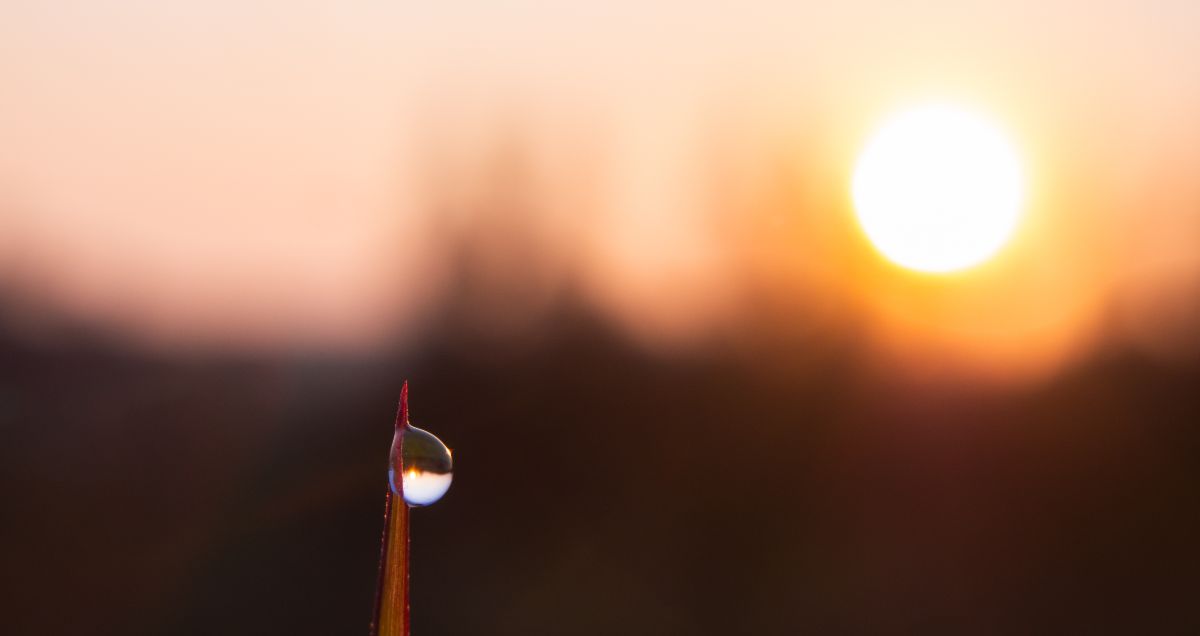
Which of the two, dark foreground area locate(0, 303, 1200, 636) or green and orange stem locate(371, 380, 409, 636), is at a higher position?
green and orange stem locate(371, 380, 409, 636)

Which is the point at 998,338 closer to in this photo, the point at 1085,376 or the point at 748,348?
the point at 1085,376

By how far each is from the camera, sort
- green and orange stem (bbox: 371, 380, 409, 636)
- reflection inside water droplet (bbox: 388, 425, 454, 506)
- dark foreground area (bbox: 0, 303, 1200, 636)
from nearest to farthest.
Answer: green and orange stem (bbox: 371, 380, 409, 636) < reflection inside water droplet (bbox: 388, 425, 454, 506) < dark foreground area (bbox: 0, 303, 1200, 636)

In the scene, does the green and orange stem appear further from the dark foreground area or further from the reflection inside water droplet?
the dark foreground area

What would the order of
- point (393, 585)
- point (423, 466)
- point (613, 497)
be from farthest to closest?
point (613, 497) → point (423, 466) → point (393, 585)

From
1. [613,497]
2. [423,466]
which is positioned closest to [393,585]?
[423,466]

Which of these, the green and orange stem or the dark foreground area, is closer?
the green and orange stem

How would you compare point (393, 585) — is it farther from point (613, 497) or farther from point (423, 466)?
point (613, 497)

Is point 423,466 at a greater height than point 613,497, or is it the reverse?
point 423,466

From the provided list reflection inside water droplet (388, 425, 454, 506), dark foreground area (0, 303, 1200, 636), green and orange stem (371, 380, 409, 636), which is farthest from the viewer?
dark foreground area (0, 303, 1200, 636)

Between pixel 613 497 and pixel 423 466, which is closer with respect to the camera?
pixel 423 466

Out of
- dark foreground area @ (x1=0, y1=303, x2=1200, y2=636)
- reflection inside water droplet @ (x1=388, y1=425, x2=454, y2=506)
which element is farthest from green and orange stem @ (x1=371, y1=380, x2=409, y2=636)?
dark foreground area @ (x1=0, y1=303, x2=1200, y2=636)

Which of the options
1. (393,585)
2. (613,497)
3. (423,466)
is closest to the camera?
(393,585)
